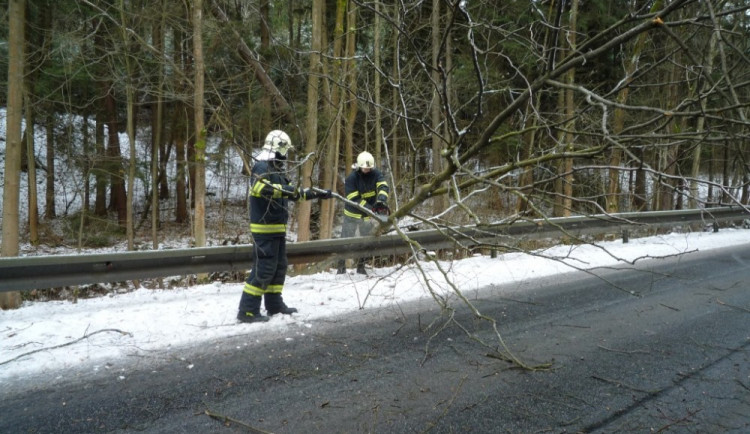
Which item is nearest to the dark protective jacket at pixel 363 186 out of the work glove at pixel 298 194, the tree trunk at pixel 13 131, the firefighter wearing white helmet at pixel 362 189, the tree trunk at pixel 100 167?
the firefighter wearing white helmet at pixel 362 189

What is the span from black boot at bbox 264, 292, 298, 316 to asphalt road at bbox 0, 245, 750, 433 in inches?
21.3

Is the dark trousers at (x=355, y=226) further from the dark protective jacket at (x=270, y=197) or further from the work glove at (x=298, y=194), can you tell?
the work glove at (x=298, y=194)

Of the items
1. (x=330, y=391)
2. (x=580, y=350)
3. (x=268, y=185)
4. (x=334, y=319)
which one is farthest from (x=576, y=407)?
(x=268, y=185)

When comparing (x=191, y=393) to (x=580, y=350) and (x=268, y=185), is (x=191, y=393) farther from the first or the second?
(x=580, y=350)

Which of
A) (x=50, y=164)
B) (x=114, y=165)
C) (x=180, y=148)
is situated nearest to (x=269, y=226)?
(x=114, y=165)

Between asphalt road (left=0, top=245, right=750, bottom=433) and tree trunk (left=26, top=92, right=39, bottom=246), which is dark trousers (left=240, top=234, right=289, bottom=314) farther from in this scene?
tree trunk (left=26, top=92, right=39, bottom=246)

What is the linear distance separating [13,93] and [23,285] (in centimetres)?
427

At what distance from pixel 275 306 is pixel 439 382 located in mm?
2303

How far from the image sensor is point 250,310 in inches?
192

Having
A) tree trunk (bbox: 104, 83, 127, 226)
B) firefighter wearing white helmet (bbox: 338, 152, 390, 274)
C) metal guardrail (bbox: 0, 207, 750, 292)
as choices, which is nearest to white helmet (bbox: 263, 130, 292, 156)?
metal guardrail (bbox: 0, 207, 750, 292)

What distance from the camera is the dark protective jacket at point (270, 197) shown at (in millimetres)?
4875

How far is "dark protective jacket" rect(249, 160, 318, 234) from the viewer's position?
4.88m

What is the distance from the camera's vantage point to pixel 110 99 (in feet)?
54.1

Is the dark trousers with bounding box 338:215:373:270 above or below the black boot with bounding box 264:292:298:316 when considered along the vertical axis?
above
